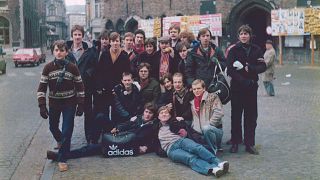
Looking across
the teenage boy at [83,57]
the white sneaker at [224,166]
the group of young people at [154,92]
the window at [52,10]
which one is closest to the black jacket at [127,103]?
the group of young people at [154,92]

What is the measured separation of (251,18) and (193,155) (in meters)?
28.5

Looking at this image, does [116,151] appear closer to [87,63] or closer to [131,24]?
[87,63]

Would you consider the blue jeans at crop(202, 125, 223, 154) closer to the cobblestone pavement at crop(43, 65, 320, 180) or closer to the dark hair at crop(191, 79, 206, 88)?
the cobblestone pavement at crop(43, 65, 320, 180)

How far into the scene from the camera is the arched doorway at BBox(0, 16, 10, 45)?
182 ft

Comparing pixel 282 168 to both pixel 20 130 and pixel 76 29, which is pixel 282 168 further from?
pixel 20 130

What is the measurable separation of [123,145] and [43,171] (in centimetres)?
127

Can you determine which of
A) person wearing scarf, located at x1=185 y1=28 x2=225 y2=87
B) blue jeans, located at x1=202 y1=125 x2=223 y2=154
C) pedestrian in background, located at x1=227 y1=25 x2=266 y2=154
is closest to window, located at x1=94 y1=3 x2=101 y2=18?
person wearing scarf, located at x1=185 y1=28 x2=225 y2=87

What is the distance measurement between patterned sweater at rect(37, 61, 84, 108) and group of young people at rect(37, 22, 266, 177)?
1 cm

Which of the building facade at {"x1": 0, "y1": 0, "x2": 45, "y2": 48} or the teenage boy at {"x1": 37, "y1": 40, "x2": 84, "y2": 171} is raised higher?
the building facade at {"x1": 0, "y1": 0, "x2": 45, "y2": 48}

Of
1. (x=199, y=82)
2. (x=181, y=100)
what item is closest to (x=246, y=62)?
(x=199, y=82)

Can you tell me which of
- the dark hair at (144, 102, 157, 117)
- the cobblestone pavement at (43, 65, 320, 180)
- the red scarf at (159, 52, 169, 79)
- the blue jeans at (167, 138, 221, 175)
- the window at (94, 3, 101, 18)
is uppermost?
the window at (94, 3, 101, 18)

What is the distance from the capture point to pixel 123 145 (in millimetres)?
7680

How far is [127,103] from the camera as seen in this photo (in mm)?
8250

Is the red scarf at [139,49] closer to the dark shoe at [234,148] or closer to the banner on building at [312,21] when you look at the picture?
the dark shoe at [234,148]
